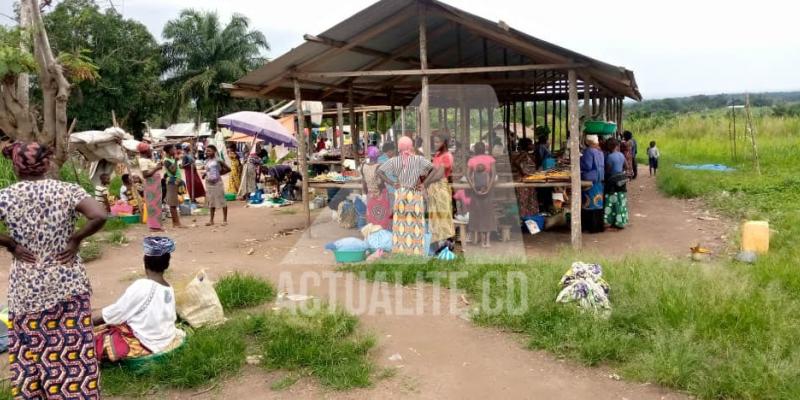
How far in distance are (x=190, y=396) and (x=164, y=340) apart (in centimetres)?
53

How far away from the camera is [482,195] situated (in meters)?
8.03

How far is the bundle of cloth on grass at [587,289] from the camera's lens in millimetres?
5051

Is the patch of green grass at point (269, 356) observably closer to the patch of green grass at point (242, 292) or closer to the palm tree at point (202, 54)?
the patch of green grass at point (242, 292)

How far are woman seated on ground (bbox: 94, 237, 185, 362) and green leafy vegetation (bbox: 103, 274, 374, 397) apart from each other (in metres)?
0.15

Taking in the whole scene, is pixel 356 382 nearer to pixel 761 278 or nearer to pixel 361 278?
pixel 361 278

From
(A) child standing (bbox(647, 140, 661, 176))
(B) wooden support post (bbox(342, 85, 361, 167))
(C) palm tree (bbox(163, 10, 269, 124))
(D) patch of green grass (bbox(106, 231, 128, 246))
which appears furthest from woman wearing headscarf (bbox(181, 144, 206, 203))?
(C) palm tree (bbox(163, 10, 269, 124))

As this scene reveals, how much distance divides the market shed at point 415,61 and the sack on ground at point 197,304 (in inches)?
155

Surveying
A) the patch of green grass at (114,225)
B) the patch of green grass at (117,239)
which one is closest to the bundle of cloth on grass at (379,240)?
the patch of green grass at (117,239)

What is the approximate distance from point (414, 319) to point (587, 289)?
155 centimetres

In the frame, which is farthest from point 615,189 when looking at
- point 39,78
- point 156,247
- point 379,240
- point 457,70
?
point 39,78

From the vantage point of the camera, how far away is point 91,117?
27922mm

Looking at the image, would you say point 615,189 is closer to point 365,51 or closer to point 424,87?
point 424,87

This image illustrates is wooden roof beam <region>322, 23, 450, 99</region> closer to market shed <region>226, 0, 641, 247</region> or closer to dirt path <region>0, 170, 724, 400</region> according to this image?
market shed <region>226, 0, 641, 247</region>

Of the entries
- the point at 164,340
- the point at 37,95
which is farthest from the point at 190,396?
the point at 37,95
